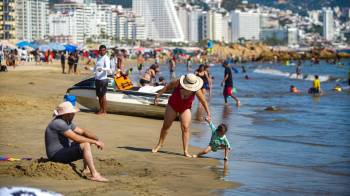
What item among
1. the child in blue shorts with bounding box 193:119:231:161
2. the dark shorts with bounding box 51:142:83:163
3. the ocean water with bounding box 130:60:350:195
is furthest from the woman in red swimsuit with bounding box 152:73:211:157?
the dark shorts with bounding box 51:142:83:163

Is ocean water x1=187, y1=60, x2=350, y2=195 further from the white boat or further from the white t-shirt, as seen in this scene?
the white t-shirt

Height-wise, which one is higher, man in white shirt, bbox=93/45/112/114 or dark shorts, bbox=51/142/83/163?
man in white shirt, bbox=93/45/112/114

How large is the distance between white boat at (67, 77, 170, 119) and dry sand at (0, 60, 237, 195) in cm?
→ 87

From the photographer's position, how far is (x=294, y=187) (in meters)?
7.59

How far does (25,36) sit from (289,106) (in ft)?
504

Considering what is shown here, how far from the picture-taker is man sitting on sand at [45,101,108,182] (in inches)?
281

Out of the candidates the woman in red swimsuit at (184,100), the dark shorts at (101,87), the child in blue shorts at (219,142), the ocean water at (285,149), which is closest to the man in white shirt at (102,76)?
the dark shorts at (101,87)

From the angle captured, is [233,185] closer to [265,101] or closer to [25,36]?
[265,101]

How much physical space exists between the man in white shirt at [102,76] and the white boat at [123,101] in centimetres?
36

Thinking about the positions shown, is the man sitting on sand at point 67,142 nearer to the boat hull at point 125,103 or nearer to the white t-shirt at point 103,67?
the white t-shirt at point 103,67

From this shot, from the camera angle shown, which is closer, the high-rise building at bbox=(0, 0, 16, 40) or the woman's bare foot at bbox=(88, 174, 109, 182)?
the woman's bare foot at bbox=(88, 174, 109, 182)

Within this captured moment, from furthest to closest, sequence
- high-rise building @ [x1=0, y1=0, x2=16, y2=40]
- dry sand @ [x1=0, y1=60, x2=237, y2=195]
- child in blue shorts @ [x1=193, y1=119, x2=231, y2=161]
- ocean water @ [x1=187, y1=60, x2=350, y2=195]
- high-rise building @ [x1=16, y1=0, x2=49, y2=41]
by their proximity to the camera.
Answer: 1. high-rise building @ [x1=16, y1=0, x2=49, y2=41]
2. high-rise building @ [x1=0, y1=0, x2=16, y2=40]
3. child in blue shorts @ [x1=193, y1=119, x2=231, y2=161]
4. ocean water @ [x1=187, y1=60, x2=350, y2=195]
5. dry sand @ [x1=0, y1=60, x2=237, y2=195]

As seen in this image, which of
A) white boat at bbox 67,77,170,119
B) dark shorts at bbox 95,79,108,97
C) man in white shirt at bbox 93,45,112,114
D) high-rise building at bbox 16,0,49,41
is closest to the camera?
man in white shirt at bbox 93,45,112,114

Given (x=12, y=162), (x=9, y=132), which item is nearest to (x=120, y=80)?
(x=9, y=132)
